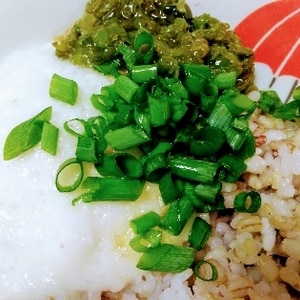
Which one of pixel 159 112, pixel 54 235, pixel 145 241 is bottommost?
pixel 54 235

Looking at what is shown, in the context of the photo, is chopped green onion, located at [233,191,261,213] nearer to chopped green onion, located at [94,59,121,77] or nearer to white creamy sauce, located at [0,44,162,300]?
white creamy sauce, located at [0,44,162,300]

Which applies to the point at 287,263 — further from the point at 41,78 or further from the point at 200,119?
the point at 41,78

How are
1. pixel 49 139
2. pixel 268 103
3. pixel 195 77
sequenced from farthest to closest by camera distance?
pixel 268 103 < pixel 195 77 < pixel 49 139

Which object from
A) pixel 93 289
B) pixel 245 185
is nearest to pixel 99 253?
pixel 93 289

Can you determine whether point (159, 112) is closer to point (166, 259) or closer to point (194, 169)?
point (194, 169)

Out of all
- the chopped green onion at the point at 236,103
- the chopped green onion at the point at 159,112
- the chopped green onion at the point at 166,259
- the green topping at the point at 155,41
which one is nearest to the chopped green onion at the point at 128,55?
the green topping at the point at 155,41

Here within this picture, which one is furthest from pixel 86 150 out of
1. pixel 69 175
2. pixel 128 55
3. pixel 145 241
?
pixel 128 55
